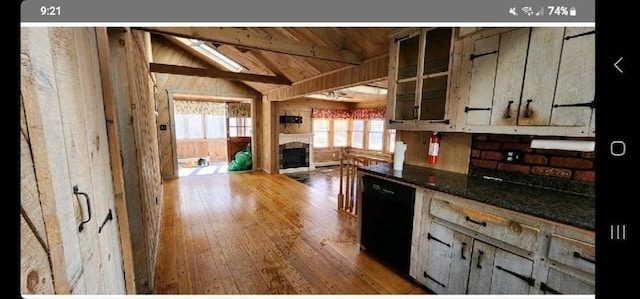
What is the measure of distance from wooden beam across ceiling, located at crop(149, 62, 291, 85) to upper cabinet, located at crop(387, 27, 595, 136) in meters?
2.81

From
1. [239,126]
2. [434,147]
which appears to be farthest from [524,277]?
[239,126]

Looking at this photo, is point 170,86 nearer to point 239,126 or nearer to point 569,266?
point 239,126

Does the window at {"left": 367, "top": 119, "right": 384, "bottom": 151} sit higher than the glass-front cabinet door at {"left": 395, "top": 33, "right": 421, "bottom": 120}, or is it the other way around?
the glass-front cabinet door at {"left": 395, "top": 33, "right": 421, "bottom": 120}

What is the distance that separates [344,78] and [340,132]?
4.36 metres

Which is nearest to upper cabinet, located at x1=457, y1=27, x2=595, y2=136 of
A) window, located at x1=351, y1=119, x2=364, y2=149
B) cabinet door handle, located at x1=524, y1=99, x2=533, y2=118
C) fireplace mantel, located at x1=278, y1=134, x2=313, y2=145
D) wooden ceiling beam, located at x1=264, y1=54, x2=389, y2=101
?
→ cabinet door handle, located at x1=524, y1=99, x2=533, y2=118

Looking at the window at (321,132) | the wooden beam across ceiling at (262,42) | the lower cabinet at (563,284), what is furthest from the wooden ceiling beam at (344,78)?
the window at (321,132)

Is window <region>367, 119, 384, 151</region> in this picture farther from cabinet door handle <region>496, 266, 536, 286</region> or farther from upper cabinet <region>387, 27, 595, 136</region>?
cabinet door handle <region>496, 266, 536, 286</region>

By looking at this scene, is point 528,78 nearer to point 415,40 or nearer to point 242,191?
point 415,40

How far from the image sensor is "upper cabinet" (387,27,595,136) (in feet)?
3.72

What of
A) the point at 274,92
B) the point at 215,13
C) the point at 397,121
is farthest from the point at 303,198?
the point at 215,13

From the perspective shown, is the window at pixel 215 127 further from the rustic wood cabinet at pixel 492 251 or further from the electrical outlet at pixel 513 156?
the electrical outlet at pixel 513 156

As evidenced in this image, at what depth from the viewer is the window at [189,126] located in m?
7.27

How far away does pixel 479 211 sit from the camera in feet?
4.33

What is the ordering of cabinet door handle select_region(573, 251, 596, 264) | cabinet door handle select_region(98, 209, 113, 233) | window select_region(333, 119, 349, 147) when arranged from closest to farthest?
cabinet door handle select_region(98, 209, 113, 233), cabinet door handle select_region(573, 251, 596, 264), window select_region(333, 119, 349, 147)
